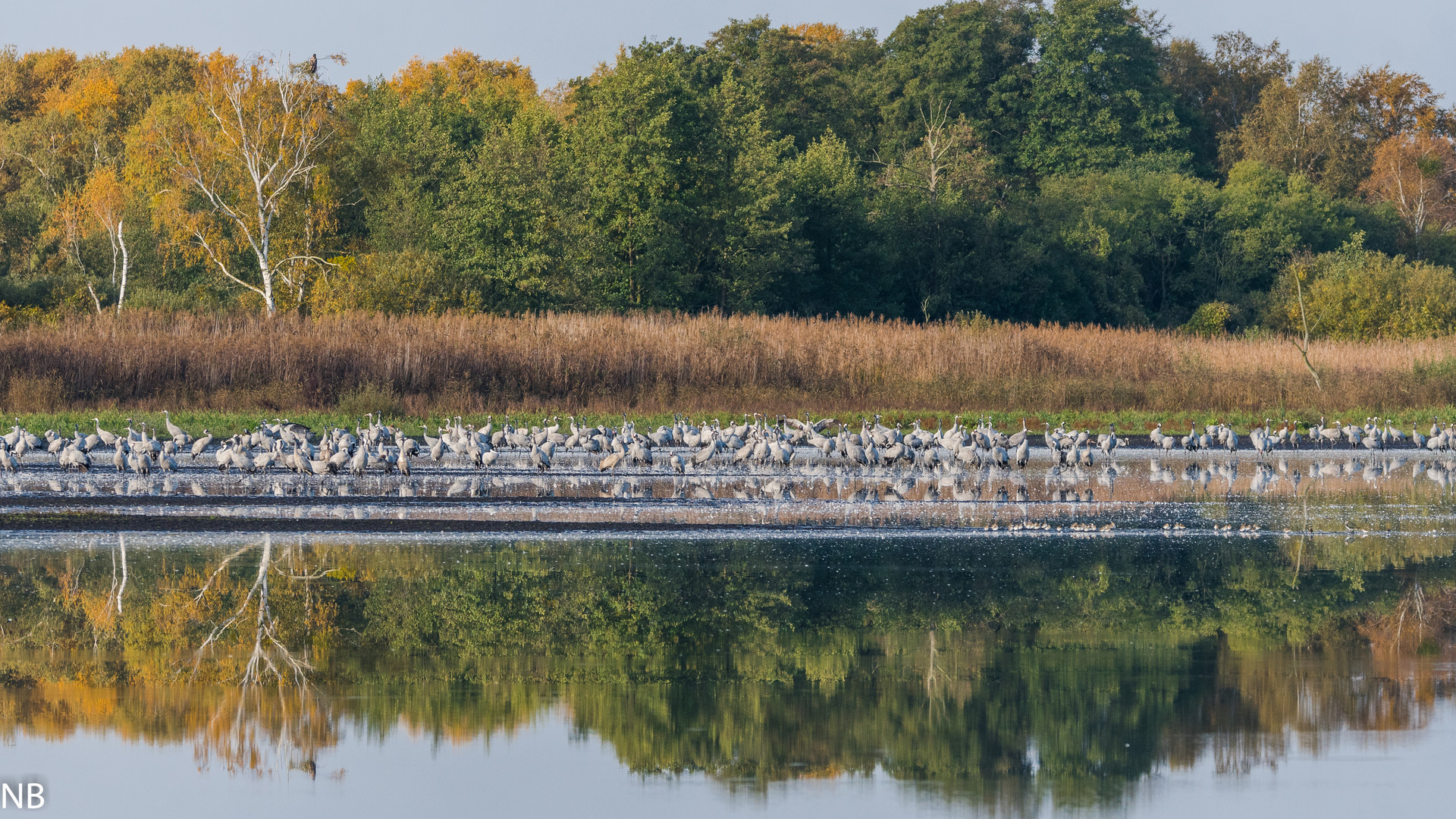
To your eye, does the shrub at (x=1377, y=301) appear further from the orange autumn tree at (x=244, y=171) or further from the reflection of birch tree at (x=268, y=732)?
the reflection of birch tree at (x=268, y=732)

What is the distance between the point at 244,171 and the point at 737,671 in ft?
144

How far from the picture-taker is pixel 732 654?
Result: 944 centimetres

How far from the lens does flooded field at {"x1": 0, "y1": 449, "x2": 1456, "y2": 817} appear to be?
23.3 feet

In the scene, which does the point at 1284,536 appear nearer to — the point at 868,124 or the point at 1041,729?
the point at 1041,729

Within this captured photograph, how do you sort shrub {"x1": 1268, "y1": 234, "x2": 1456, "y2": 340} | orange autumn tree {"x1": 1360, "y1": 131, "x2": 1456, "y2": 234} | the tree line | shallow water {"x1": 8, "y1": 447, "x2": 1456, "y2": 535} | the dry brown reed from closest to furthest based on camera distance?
shallow water {"x1": 8, "y1": 447, "x2": 1456, "y2": 535}, the dry brown reed, the tree line, shrub {"x1": 1268, "y1": 234, "x2": 1456, "y2": 340}, orange autumn tree {"x1": 1360, "y1": 131, "x2": 1456, "y2": 234}

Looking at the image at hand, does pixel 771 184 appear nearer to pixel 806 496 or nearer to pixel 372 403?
pixel 372 403

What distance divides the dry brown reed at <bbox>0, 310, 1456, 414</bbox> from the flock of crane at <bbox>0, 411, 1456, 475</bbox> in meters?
5.02

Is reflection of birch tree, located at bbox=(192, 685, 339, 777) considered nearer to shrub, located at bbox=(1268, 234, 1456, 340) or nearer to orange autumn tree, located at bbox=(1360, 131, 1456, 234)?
shrub, located at bbox=(1268, 234, 1456, 340)

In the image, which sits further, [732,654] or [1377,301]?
[1377,301]

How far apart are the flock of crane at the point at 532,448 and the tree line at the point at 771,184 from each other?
1642 cm

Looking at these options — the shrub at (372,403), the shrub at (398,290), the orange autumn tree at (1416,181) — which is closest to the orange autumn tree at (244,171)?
the shrub at (398,290)

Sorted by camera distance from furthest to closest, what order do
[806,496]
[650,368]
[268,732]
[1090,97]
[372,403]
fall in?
[1090,97] → [650,368] → [372,403] → [806,496] → [268,732]

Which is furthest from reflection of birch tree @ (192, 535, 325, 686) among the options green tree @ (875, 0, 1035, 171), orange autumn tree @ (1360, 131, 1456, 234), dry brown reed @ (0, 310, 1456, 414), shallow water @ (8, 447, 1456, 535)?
orange autumn tree @ (1360, 131, 1456, 234)

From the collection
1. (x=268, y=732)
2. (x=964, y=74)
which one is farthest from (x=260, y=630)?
(x=964, y=74)
